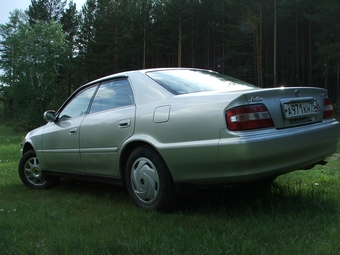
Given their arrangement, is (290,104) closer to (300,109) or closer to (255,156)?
(300,109)

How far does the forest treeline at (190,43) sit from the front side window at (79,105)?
25.8 m

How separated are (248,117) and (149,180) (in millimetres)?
1116

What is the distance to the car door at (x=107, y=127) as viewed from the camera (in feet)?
11.9

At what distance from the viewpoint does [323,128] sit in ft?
10.7

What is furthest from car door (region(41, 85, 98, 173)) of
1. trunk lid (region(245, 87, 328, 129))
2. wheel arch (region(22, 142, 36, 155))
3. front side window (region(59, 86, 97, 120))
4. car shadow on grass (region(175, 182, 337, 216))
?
trunk lid (region(245, 87, 328, 129))

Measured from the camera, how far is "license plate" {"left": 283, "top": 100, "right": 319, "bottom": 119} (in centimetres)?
303

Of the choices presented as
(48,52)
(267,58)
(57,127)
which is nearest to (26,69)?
(48,52)

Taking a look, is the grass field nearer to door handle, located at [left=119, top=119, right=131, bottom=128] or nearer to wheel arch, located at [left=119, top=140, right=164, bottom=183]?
wheel arch, located at [left=119, top=140, right=164, bottom=183]

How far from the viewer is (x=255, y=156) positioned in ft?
8.96

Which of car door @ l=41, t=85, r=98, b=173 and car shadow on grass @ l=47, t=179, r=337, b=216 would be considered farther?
car door @ l=41, t=85, r=98, b=173

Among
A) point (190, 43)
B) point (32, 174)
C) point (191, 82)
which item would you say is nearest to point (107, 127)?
point (191, 82)

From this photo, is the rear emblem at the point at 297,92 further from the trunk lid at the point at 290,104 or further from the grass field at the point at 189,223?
the grass field at the point at 189,223

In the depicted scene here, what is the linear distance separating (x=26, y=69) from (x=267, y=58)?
2659cm

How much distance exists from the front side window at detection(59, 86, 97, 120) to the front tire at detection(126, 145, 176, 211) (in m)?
1.25
